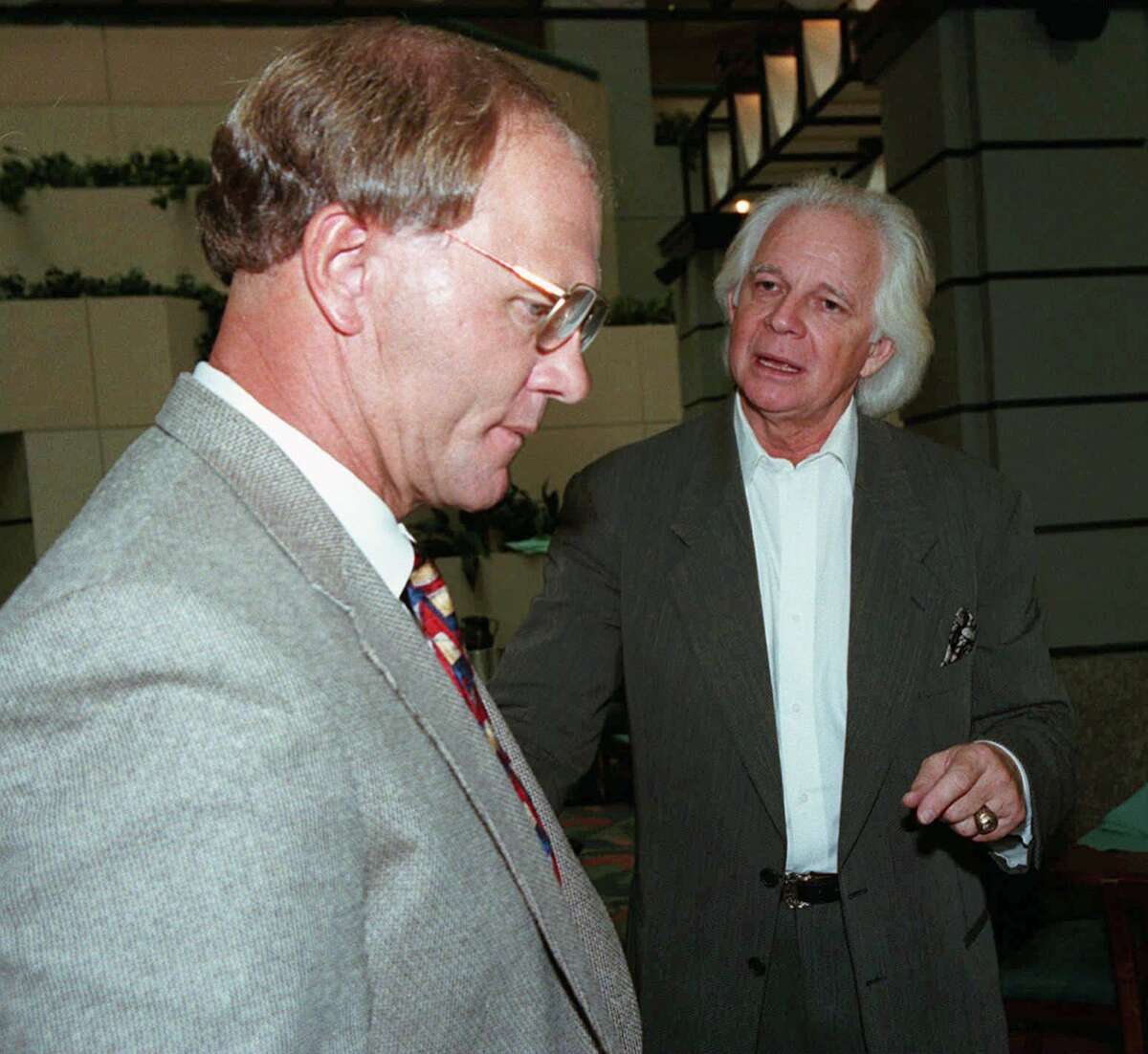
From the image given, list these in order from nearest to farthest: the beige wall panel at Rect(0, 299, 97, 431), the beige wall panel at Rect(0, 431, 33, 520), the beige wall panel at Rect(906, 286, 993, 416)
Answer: the beige wall panel at Rect(906, 286, 993, 416)
the beige wall panel at Rect(0, 299, 97, 431)
the beige wall panel at Rect(0, 431, 33, 520)

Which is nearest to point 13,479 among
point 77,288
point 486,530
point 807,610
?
point 77,288

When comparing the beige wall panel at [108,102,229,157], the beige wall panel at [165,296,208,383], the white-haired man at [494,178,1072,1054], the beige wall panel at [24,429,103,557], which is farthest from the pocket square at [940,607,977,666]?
the beige wall panel at [108,102,229,157]

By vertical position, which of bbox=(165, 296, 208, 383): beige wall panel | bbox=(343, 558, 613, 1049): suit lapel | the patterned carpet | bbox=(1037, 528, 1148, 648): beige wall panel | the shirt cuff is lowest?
the patterned carpet

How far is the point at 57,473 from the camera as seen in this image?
Result: 7.15 metres

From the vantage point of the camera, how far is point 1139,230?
4746 millimetres

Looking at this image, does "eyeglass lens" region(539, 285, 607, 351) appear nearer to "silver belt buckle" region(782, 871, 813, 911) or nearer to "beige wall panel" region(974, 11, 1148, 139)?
"silver belt buckle" region(782, 871, 813, 911)

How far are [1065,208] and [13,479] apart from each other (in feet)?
20.8

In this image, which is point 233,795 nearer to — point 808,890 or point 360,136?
point 360,136

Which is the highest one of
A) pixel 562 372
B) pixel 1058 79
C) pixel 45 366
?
pixel 1058 79

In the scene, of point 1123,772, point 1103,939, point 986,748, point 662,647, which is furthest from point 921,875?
point 1123,772

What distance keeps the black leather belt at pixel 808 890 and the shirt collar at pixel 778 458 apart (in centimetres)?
66

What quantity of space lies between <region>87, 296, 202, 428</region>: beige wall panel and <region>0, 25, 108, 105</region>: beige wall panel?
3.90 meters

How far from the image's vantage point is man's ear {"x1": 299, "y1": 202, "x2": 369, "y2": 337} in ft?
2.77

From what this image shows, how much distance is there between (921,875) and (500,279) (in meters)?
1.27
